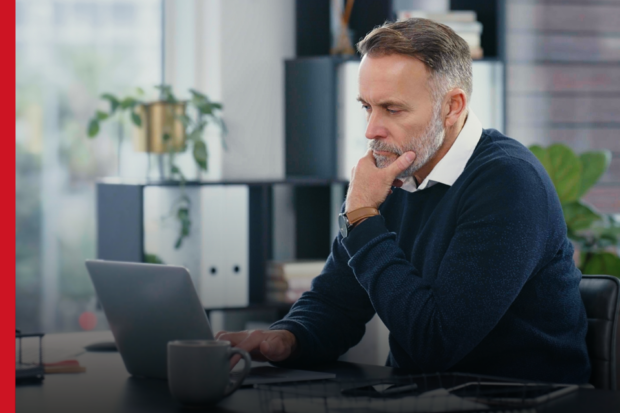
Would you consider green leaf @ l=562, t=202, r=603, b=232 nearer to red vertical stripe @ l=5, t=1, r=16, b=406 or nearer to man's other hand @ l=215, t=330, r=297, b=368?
man's other hand @ l=215, t=330, r=297, b=368

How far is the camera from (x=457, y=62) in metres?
1.65

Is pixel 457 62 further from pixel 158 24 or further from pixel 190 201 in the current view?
pixel 158 24

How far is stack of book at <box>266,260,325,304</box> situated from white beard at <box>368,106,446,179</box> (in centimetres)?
153

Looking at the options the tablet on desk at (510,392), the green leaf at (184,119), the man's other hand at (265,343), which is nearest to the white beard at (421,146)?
the man's other hand at (265,343)

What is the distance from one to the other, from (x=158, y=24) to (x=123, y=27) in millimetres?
153

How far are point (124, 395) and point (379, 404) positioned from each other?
0.39 metres

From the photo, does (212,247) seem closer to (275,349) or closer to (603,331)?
(275,349)

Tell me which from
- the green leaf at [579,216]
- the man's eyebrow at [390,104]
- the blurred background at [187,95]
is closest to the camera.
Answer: the man's eyebrow at [390,104]

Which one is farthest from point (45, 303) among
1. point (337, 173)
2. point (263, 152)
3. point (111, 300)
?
point (111, 300)

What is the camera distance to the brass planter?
10.3ft

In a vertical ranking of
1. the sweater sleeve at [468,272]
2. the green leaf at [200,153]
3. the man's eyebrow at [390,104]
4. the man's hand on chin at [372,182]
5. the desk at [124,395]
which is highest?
the man's eyebrow at [390,104]

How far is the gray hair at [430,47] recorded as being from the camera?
1602 millimetres

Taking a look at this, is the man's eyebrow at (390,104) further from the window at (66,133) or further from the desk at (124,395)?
the window at (66,133)

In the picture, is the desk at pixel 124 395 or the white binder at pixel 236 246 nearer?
the desk at pixel 124 395
